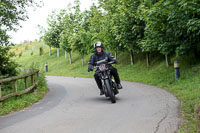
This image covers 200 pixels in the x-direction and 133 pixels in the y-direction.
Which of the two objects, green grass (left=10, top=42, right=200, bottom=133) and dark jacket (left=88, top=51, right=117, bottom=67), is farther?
dark jacket (left=88, top=51, right=117, bottom=67)

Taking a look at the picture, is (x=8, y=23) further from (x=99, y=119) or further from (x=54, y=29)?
(x=54, y=29)

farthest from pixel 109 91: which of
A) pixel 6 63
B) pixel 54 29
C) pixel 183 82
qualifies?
pixel 54 29

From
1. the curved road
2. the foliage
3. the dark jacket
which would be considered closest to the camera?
the curved road

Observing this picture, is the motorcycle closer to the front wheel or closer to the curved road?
the front wheel

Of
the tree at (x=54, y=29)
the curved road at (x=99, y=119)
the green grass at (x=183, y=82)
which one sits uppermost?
the tree at (x=54, y=29)

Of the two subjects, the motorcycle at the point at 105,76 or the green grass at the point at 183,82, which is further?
the motorcycle at the point at 105,76

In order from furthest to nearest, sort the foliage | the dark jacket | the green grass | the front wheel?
the foliage
the dark jacket
the front wheel
the green grass

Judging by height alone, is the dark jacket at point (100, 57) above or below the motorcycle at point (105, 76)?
above

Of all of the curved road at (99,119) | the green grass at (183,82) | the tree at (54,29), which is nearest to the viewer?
the curved road at (99,119)

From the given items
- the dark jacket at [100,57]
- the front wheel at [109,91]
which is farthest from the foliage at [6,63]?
the front wheel at [109,91]

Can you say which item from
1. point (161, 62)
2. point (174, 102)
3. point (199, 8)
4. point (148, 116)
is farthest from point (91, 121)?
point (161, 62)

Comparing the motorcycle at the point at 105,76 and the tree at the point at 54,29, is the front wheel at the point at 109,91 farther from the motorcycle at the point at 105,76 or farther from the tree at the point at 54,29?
the tree at the point at 54,29

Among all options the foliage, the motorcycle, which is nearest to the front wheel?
the motorcycle

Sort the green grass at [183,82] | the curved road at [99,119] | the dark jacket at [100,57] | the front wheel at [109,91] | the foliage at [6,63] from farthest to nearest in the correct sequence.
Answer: the foliage at [6,63]
the dark jacket at [100,57]
the front wheel at [109,91]
the green grass at [183,82]
the curved road at [99,119]
